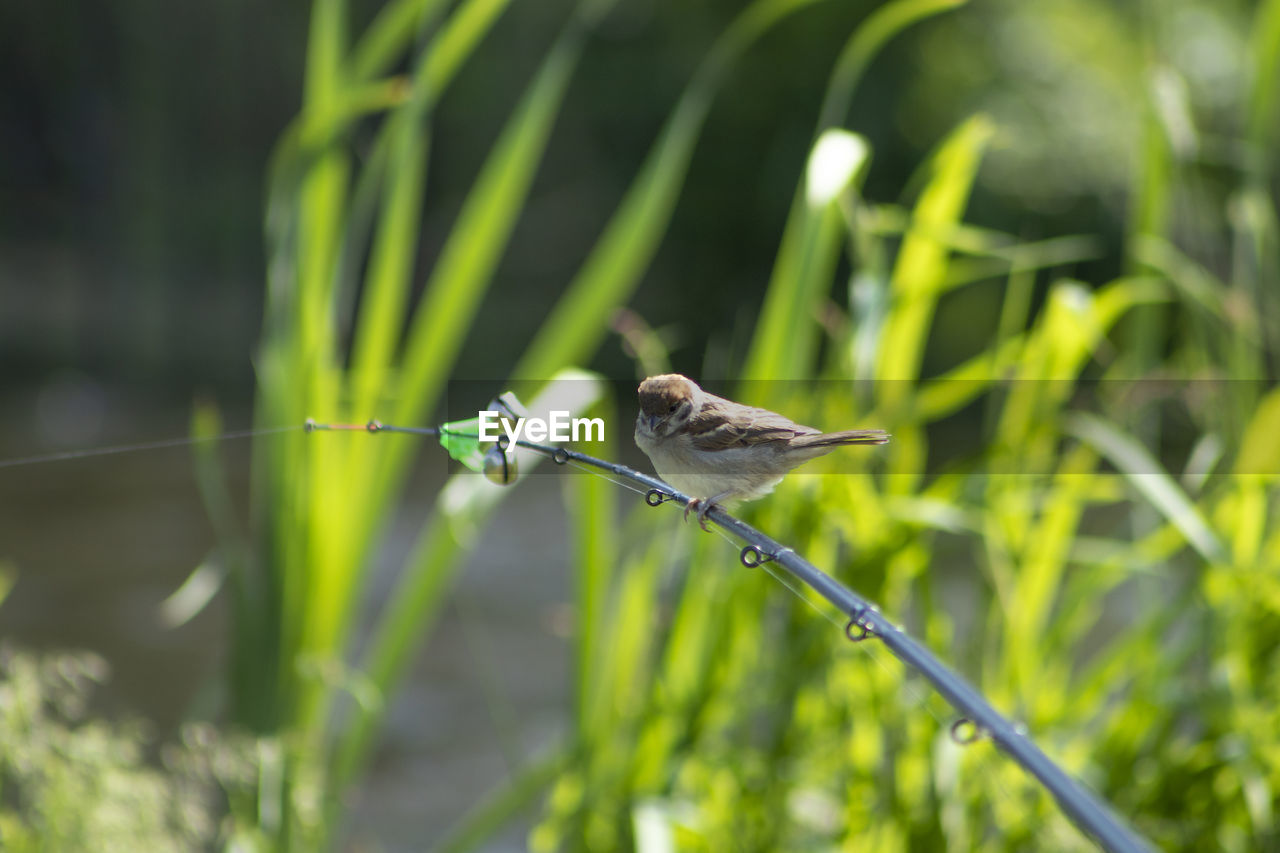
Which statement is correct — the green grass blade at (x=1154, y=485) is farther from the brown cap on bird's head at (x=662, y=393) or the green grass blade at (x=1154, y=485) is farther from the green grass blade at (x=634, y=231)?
the brown cap on bird's head at (x=662, y=393)

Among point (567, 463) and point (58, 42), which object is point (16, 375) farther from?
point (567, 463)

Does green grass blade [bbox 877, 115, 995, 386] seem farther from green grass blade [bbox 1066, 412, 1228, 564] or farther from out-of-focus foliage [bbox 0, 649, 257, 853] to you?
out-of-focus foliage [bbox 0, 649, 257, 853]

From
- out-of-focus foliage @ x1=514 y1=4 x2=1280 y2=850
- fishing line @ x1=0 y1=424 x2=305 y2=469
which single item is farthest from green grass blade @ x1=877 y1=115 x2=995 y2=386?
fishing line @ x1=0 y1=424 x2=305 y2=469

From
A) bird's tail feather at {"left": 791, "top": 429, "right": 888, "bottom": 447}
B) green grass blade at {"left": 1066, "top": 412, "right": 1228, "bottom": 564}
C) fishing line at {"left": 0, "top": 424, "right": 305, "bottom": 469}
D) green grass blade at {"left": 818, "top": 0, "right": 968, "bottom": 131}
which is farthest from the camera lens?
green grass blade at {"left": 818, "top": 0, "right": 968, "bottom": 131}

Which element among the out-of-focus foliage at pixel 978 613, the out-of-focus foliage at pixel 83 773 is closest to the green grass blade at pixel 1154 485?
the out-of-focus foliage at pixel 978 613

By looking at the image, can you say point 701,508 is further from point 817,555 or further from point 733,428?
point 817,555

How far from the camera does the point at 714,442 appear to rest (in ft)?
1.04

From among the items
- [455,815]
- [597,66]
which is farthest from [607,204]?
[455,815]

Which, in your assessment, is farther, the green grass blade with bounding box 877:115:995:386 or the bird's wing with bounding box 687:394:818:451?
the green grass blade with bounding box 877:115:995:386

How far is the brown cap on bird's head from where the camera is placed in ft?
0.97

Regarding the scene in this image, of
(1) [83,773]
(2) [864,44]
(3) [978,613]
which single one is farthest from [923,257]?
(1) [83,773]

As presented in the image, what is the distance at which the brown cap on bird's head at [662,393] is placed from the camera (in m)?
0.29

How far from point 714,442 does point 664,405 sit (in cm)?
3

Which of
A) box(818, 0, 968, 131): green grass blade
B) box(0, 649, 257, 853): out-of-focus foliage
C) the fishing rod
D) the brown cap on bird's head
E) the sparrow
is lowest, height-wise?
box(0, 649, 257, 853): out-of-focus foliage
